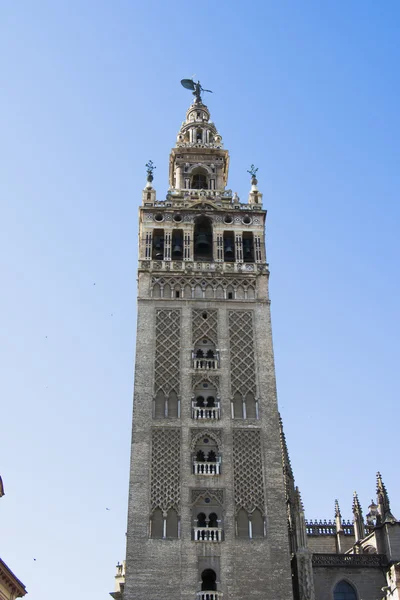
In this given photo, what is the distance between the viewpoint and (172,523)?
1123 inches

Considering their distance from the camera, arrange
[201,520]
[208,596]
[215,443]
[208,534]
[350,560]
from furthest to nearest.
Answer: [350,560] < [215,443] < [201,520] < [208,534] < [208,596]

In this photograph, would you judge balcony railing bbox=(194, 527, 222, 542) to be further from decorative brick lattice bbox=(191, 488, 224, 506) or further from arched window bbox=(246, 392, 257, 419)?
arched window bbox=(246, 392, 257, 419)

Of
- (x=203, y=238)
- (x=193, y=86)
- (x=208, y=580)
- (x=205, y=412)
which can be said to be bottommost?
(x=208, y=580)

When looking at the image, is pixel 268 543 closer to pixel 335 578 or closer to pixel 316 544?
pixel 335 578

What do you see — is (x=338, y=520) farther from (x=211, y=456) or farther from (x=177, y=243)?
(x=177, y=243)

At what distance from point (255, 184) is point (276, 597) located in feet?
64.2

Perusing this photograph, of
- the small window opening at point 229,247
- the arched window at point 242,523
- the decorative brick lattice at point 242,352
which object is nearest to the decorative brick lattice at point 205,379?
the decorative brick lattice at point 242,352

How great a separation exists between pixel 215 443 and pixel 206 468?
3.61ft

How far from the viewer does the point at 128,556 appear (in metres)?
27.6

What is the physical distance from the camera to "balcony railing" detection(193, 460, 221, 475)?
29641 mm

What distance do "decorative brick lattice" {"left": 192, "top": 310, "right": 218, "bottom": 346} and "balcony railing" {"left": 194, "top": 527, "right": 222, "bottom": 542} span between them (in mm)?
7685

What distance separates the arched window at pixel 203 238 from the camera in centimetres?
3684

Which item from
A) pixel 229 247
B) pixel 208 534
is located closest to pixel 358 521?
pixel 208 534

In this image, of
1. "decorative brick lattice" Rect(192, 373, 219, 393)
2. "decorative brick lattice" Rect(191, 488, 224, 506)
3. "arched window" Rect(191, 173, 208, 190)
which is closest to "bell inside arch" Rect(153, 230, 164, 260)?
"arched window" Rect(191, 173, 208, 190)
